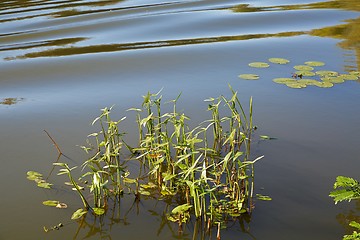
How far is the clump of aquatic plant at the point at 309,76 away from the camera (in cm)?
376

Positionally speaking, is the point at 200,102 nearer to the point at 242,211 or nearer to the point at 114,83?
the point at 114,83

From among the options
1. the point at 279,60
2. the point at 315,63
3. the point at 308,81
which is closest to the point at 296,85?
the point at 308,81

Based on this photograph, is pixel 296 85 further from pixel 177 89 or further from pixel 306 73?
pixel 177 89

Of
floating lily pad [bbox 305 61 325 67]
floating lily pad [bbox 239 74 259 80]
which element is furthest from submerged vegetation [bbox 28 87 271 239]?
floating lily pad [bbox 305 61 325 67]

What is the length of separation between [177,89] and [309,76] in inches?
42.2

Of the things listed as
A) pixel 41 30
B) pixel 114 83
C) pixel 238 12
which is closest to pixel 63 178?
pixel 114 83

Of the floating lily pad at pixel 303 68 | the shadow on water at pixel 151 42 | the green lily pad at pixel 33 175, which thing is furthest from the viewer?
the shadow on water at pixel 151 42

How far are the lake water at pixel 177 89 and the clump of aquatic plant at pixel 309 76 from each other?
6cm

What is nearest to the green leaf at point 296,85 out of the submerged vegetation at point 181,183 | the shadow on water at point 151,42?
the shadow on water at point 151,42

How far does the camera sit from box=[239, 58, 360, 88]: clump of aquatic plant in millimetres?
3756

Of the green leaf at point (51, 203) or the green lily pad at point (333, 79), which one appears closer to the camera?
the green leaf at point (51, 203)

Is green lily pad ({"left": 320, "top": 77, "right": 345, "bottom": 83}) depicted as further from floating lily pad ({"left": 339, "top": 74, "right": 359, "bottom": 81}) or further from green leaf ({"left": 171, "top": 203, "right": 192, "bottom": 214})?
green leaf ({"left": 171, "top": 203, "right": 192, "bottom": 214})

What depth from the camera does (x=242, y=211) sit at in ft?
7.00

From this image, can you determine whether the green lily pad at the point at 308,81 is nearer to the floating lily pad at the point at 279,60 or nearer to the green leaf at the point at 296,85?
the green leaf at the point at 296,85
